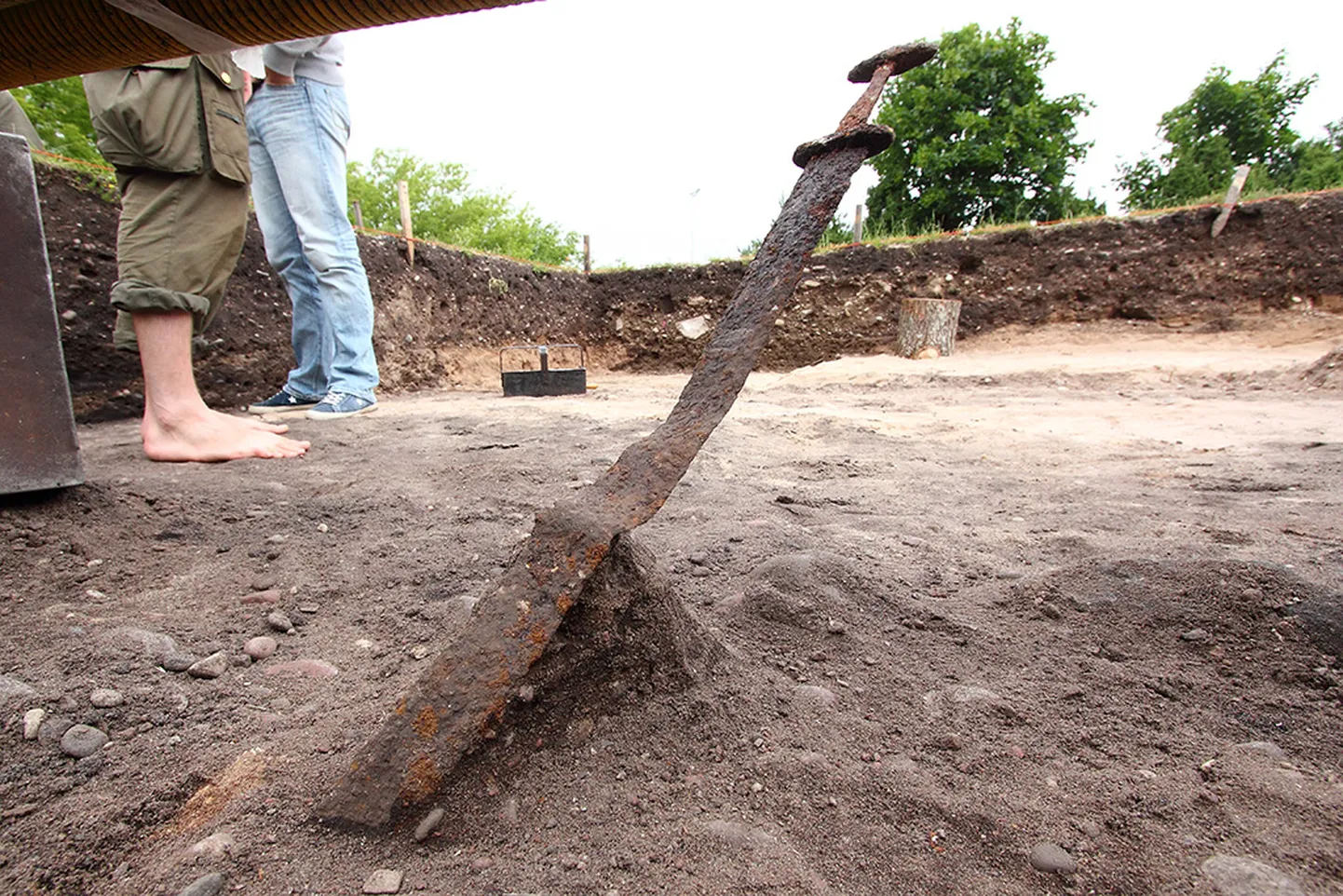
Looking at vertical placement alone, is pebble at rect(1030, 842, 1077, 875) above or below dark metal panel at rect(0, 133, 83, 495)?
below

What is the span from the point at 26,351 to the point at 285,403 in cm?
213

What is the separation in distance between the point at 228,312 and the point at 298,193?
183 centimetres

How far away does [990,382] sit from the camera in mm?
5566

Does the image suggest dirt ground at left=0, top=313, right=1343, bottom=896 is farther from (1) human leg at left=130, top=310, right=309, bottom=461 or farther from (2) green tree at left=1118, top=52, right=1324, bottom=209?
(2) green tree at left=1118, top=52, right=1324, bottom=209

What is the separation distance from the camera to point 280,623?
3.85 feet

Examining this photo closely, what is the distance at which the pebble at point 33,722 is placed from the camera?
840mm

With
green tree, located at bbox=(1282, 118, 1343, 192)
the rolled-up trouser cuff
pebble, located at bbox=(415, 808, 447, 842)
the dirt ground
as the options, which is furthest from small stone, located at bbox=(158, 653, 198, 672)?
green tree, located at bbox=(1282, 118, 1343, 192)

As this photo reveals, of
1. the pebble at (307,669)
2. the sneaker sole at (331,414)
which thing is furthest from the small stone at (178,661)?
the sneaker sole at (331,414)

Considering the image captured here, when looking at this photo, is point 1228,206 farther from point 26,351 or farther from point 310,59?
point 26,351

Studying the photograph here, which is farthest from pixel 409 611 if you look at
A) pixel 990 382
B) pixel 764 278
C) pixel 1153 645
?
pixel 990 382

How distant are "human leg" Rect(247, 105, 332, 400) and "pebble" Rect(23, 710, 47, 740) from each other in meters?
2.69

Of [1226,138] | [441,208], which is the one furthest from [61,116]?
[1226,138]

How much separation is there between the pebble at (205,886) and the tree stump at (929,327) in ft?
26.0

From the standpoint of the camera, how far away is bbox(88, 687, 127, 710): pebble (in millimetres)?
903
